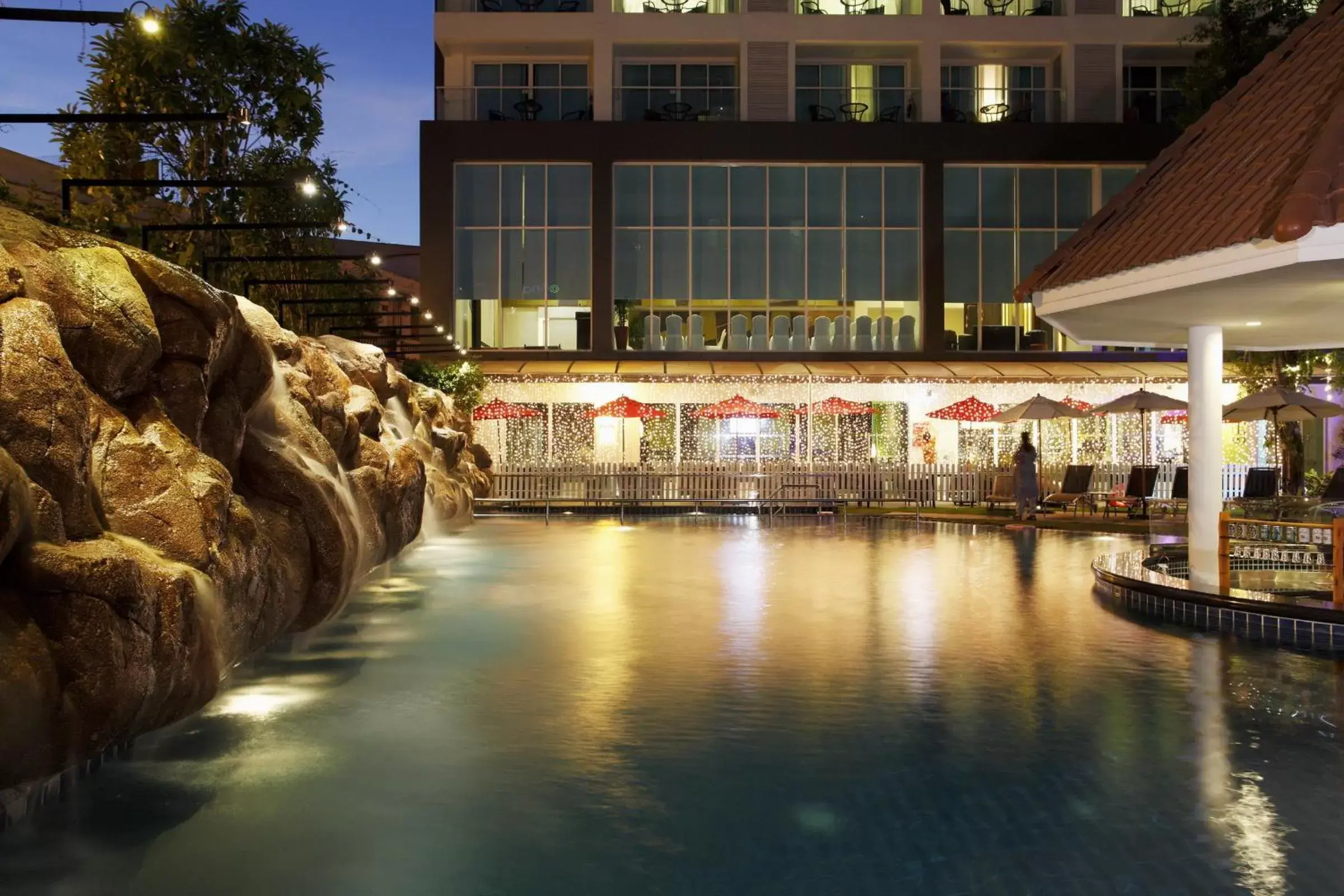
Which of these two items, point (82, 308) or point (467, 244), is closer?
point (82, 308)

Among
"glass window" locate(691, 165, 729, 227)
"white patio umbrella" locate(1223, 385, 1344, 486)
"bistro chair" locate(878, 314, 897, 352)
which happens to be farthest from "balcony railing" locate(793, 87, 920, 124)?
"white patio umbrella" locate(1223, 385, 1344, 486)

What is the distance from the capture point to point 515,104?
1503 inches

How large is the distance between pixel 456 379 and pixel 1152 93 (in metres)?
21.9

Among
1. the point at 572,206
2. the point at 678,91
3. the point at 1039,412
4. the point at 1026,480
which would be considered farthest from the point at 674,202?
the point at 1026,480

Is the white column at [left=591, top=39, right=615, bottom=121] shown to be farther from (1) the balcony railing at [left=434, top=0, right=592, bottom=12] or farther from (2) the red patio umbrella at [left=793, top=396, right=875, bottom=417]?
(2) the red patio umbrella at [left=793, top=396, right=875, bottom=417]

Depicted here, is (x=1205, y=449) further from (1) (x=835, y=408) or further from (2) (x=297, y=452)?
(1) (x=835, y=408)

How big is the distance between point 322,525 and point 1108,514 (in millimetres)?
20827

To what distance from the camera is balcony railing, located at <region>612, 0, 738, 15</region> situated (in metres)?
38.3

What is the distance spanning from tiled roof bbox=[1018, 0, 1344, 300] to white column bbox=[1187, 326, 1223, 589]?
1.65 m

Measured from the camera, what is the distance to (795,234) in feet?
122

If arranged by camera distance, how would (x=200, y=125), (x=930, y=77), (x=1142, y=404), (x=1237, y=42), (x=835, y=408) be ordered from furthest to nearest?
(x=930, y=77) < (x=835, y=408) < (x=1237, y=42) < (x=1142, y=404) < (x=200, y=125)

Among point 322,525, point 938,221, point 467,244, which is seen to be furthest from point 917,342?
point 322,525

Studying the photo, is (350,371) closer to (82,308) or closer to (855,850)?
(82,308)

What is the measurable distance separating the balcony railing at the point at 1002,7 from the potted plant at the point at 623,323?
12.7 metres
